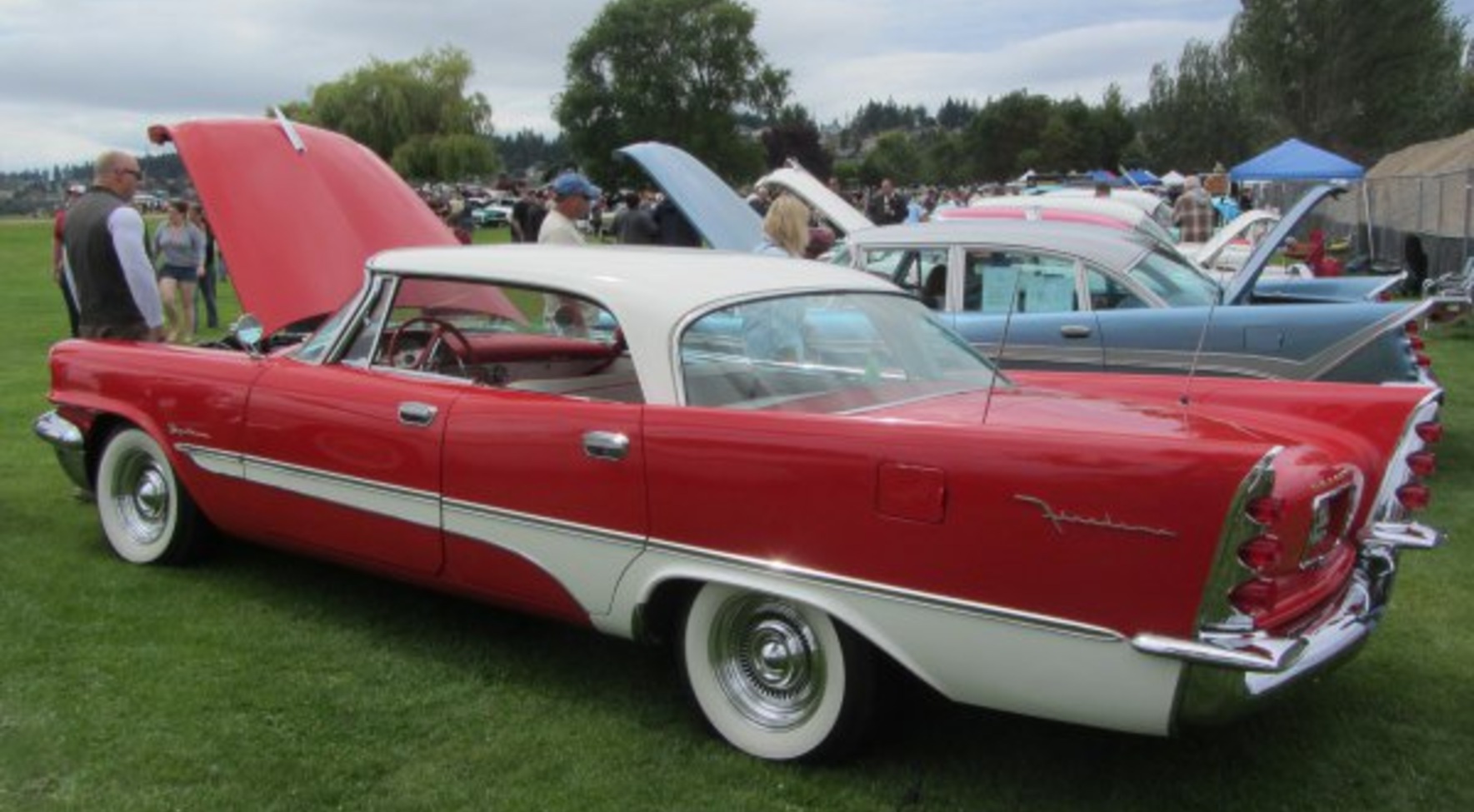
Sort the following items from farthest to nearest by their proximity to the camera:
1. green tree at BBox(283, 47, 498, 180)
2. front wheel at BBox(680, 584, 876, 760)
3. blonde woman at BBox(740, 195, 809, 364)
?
green tree at BBox(283, 47, 498, 180)
blonde woman at BBox(740, 195, 809, 364)
front wheel at BBox(680, 584, 876, 760)

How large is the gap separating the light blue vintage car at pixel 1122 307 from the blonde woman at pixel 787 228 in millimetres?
479

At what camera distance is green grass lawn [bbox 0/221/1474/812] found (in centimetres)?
321

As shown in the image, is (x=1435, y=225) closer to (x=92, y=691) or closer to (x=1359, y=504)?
(x=1359, y=504)

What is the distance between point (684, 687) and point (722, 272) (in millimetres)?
1293

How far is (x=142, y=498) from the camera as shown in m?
5.13

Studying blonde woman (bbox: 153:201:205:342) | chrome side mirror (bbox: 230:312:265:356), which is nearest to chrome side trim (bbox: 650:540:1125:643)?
chrome side mirror (bbox: 230:312:265:356)

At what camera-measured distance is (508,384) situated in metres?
4.27

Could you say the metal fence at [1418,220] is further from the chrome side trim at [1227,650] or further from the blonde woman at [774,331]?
the chrome side trim at [1227,650]

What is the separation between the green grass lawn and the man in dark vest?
60.6 inches

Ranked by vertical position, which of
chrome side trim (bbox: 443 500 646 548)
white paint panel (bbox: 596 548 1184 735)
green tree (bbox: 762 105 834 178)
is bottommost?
white paint panel (bbox: 596 548 1184 735)

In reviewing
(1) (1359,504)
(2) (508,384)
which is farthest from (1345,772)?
(2) (508,384)

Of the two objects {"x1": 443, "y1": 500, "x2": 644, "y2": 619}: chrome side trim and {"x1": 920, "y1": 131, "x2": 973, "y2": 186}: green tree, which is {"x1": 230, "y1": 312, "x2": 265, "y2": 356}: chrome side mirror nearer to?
{"x1": 443, "y1": 500, "x2": 644, "y2": 619}: chrome side trim

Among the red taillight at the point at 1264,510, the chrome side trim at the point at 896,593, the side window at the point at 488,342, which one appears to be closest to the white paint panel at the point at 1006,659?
the chrome side trim at the point at 896,593

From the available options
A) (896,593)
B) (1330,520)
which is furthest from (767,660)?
(1330,520)
